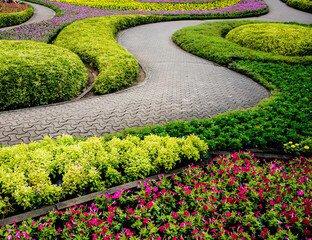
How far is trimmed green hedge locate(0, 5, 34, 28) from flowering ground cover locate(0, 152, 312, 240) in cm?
1532

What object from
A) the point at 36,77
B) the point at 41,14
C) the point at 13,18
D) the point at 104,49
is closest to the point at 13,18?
the point at 13,18

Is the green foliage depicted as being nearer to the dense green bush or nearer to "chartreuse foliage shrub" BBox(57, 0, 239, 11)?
"chartreuse foliage shrub" BBox(57, 0, 239, 11)

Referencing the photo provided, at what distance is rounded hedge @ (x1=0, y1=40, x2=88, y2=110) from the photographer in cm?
876

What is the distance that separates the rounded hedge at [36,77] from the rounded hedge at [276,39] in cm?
906

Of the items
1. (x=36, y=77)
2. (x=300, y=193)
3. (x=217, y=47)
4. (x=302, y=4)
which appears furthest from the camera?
(x=302, y=4)

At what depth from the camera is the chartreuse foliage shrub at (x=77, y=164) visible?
5020mm

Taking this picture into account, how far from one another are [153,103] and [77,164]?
3941 mm

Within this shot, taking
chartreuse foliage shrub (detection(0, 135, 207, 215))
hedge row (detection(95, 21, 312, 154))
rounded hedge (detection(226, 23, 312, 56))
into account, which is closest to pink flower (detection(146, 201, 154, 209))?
chartreuse foliage shrub (detection(0, 135, 207, 215))

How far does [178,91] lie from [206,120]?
272 cm

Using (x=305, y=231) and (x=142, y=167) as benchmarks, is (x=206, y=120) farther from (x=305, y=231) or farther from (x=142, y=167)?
(x=305, y=231)

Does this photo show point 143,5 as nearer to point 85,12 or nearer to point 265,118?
point 85,12

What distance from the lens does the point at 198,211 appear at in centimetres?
518

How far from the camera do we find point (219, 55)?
563 inches

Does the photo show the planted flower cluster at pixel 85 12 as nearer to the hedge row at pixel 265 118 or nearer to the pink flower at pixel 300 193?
the hedge row at pixel 265 118
